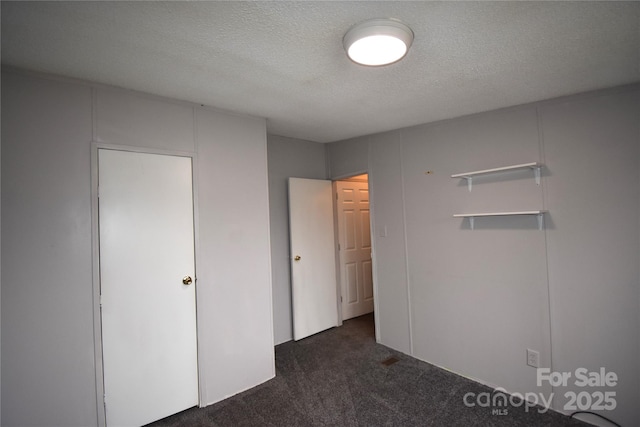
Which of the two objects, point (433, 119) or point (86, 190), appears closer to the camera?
point (86, 190)

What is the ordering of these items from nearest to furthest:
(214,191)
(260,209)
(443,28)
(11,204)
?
(443,28) → (11,204) → (214,191) → (260,209)

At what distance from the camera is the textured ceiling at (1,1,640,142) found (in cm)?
134

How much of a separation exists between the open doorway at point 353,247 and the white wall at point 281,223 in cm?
76

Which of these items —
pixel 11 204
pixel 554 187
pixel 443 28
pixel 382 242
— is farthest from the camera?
pixel 382 242

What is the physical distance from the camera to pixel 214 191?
2555 millimetres

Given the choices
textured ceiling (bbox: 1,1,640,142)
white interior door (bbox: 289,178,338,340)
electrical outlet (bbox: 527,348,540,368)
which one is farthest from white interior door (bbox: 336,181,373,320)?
electrical outlet (bbox: 527,348,540,368)

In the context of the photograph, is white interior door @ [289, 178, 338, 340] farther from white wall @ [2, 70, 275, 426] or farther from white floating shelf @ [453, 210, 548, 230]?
white floating shelf @ [453, 210, 548, 230]

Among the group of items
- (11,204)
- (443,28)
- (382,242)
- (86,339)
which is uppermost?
(443,28)

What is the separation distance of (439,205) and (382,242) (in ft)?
2.61

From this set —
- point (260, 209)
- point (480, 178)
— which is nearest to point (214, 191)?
point (260, 209)

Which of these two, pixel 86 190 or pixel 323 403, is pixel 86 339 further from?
pixel 323 403

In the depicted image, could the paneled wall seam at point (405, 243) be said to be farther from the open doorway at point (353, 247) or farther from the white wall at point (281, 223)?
the white wall at point (281, 223)

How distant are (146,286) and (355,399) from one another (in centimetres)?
186

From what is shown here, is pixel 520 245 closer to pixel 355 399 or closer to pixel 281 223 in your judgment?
pixel 355 399
